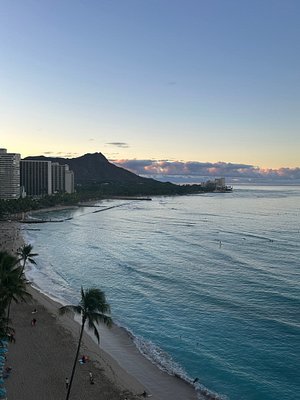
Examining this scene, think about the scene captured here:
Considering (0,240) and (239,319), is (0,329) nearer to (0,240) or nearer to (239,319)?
(239,319)

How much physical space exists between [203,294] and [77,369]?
19503 millimetres

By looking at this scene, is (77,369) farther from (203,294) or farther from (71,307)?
(203,294)

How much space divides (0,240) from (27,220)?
1517 inches

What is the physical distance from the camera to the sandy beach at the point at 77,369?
24391 millimetres

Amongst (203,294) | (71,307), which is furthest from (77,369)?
(203,294)

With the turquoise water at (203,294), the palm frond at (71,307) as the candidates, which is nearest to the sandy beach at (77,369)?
the turquoise water at (203,294)

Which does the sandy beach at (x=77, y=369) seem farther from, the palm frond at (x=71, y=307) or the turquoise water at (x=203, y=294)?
the palm frond at (x=71, y=307)

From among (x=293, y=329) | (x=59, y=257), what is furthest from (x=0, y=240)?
(x=293, y=329)

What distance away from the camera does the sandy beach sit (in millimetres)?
24391

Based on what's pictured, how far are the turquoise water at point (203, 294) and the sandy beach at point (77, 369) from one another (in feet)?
5.09

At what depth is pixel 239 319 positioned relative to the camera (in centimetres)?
3697

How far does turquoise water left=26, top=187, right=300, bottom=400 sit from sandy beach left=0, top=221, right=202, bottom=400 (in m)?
1.55

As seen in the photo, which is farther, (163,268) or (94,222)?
(94,222)

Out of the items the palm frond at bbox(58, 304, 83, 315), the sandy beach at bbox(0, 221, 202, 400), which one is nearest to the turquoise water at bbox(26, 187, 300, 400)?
the sandy beach at bbox(0, 221, 202, 400)
